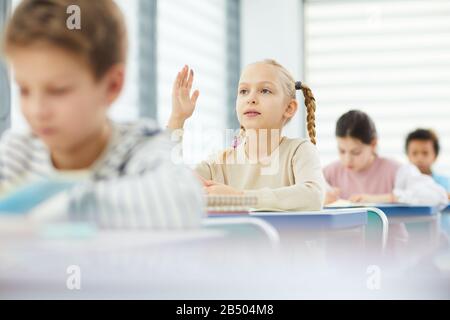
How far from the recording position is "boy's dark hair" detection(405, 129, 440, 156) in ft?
7.82

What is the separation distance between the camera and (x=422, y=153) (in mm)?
2402

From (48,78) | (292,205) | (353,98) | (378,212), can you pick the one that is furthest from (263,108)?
(353,98)

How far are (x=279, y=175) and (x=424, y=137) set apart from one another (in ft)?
4.68

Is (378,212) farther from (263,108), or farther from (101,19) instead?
(101,19)

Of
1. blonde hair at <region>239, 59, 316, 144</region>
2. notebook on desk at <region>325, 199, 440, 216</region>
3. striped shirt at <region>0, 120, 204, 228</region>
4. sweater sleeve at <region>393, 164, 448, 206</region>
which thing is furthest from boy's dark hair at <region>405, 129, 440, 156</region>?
striped shirt at <region>0, 120, 204, 228</region>

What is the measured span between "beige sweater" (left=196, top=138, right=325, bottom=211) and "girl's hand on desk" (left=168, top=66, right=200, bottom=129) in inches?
2.5

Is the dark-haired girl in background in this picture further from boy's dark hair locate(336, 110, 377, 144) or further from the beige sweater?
the beige sweater

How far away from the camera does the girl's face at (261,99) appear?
3.51 feet

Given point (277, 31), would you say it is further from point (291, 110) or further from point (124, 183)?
point (124, 183)

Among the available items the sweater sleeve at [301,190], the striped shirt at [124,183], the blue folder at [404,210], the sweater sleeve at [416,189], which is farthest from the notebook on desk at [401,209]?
the striped shirt at [124,183]
